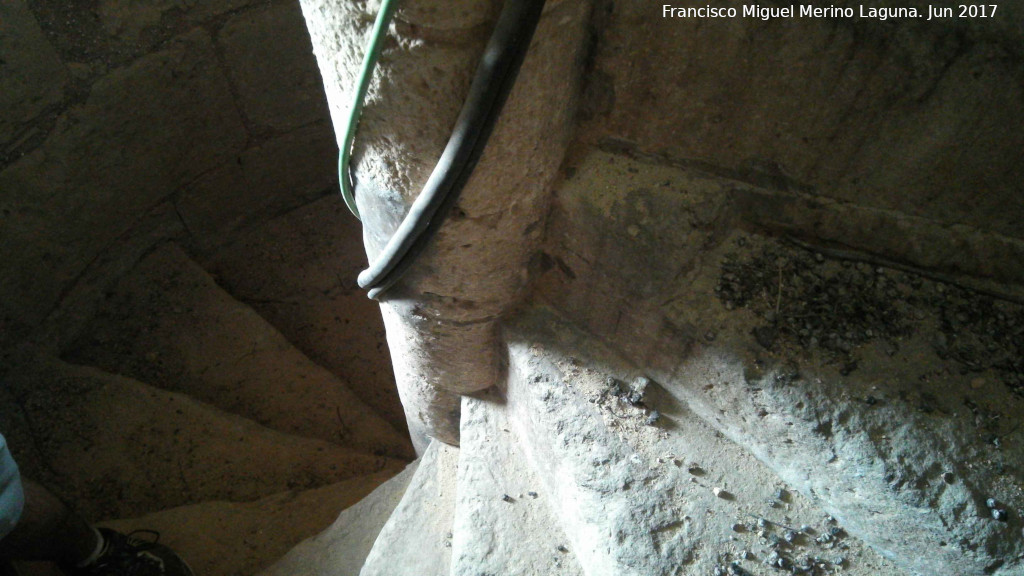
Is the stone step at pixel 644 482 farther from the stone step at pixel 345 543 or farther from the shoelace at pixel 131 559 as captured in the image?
the shoelace at pixel 131 559

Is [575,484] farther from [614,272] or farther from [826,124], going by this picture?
[826,124]

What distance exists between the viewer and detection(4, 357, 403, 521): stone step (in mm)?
1992

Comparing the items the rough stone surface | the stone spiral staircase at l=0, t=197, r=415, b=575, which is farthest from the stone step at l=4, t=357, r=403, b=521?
the rough stone surface

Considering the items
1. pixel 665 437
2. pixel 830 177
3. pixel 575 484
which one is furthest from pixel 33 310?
pixel 830 177

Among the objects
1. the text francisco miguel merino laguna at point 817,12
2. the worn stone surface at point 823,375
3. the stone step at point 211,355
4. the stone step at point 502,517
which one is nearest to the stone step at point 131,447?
the stone step at point 211,355

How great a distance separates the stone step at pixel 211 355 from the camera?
2.27 meters

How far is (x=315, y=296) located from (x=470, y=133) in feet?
7.10

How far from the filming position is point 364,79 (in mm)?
744

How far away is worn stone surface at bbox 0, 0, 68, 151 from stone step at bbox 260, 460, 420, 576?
4.88 ft

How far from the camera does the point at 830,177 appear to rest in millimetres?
868

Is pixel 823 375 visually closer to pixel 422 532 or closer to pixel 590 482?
pixel 590 482

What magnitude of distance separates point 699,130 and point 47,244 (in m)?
2.13

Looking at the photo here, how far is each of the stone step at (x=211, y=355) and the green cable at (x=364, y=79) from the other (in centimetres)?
160

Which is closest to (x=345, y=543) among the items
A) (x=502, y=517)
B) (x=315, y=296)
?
(x=502, y=517)
